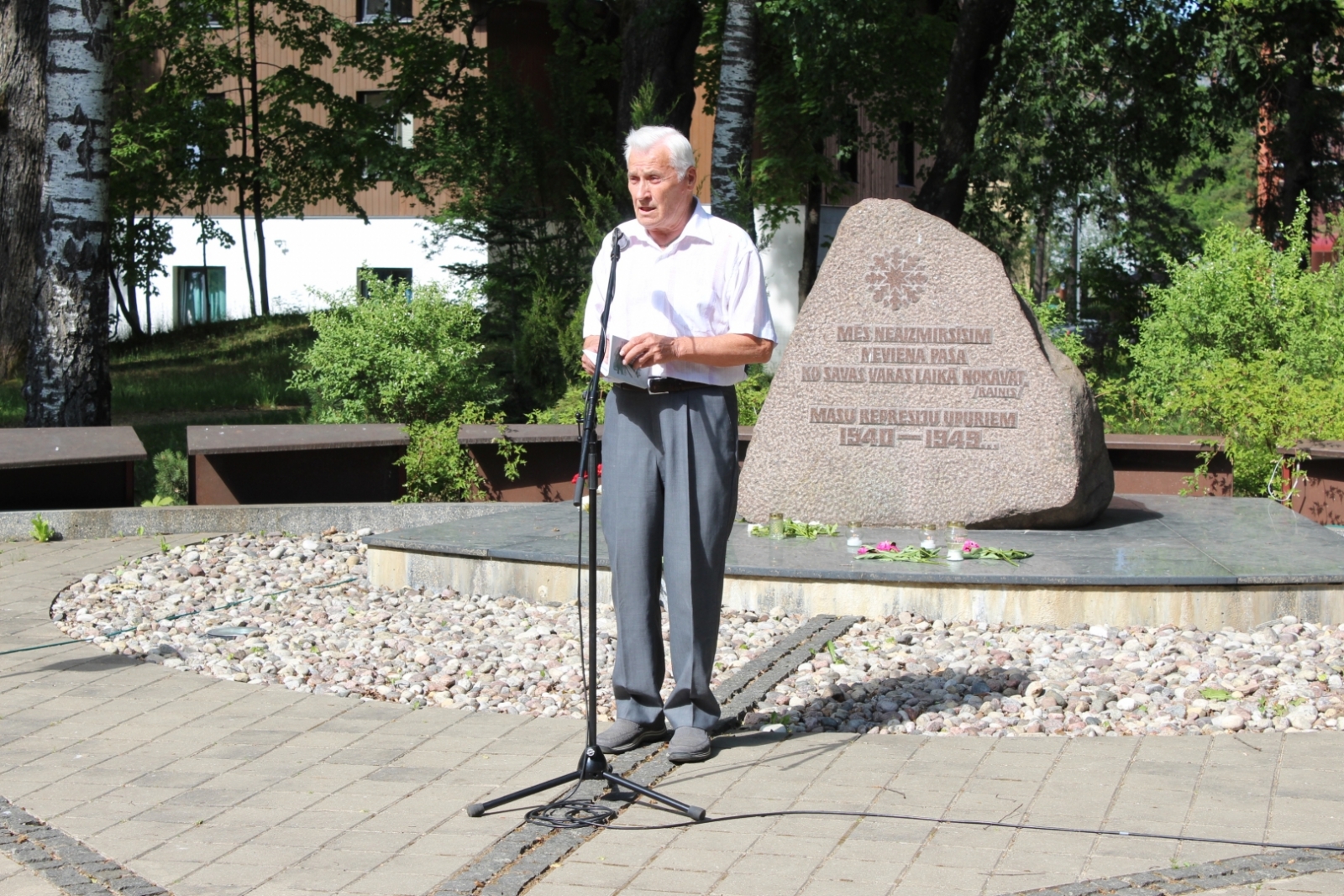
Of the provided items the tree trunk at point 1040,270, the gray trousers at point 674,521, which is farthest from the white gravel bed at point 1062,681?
the tree trunk at point 1040,270

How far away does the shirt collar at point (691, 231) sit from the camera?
15.3ft

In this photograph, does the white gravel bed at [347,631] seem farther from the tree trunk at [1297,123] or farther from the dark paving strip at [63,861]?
the tree trunk at [1297,123]

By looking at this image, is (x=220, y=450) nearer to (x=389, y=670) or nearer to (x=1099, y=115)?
(x=389, y=670)

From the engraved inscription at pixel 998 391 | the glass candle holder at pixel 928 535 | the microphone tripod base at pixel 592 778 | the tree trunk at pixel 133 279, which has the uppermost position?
the tree trunk at pixel 133 279

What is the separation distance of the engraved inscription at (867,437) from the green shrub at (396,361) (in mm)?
4164

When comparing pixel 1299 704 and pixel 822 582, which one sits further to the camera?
pixel 822 582

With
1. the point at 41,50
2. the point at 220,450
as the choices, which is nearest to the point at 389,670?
the point at 220,450

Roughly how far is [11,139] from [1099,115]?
13785 millimetres

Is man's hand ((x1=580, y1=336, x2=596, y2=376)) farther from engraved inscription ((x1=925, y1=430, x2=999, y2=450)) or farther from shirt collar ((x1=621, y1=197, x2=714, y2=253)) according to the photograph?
engraved inscription ((x1=925, y1=430, x2=999, y2=450))

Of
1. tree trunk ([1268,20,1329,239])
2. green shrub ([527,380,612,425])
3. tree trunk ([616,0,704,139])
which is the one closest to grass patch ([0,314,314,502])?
green shrub ([527,380,612,425])

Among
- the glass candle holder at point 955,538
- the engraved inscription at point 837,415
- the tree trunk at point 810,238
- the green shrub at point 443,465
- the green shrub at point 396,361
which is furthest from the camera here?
the tree trunk at point 810,238

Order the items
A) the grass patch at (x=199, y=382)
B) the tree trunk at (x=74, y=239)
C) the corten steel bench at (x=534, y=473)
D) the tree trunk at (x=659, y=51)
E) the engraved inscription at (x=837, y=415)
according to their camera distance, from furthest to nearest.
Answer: the tree trunk at (x=659, y=51) < the grass patch at (x=199, y=382) < the tree trunk at (x=74, y=239) < the corten steel bench at (x=534, y=473) < the engraved inscription at (x=837, y=415)

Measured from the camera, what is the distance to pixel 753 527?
27.3 feet

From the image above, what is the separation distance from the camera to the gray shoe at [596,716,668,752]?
190 inches
